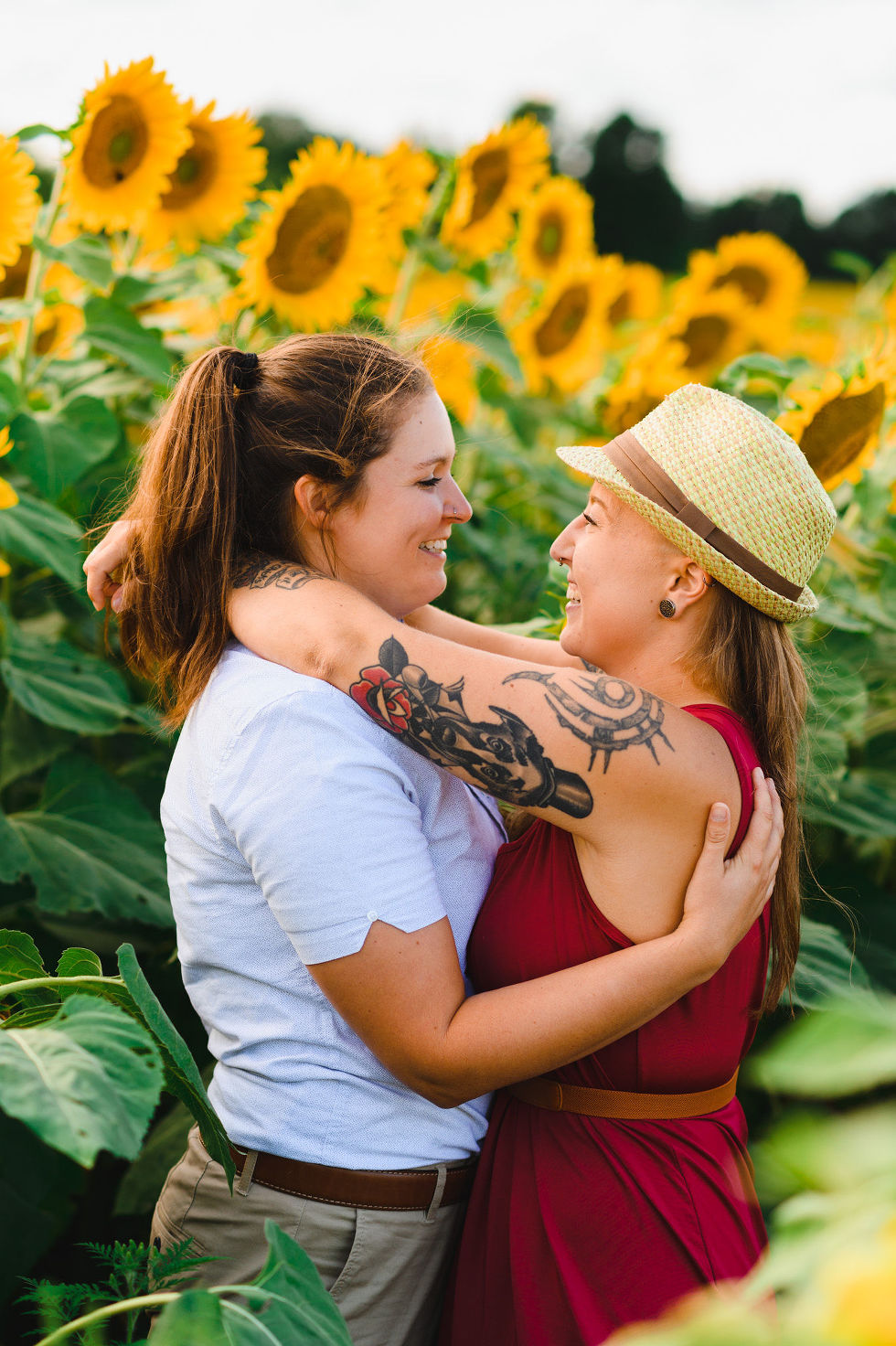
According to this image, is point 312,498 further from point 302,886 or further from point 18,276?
point 18,276

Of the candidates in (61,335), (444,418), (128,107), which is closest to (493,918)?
(444,418)

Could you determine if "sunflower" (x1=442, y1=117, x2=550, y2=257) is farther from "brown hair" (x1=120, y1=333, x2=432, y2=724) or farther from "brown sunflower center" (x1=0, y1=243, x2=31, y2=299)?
"brown hair" (x1=120, y1=333, x2=432, y2=724)

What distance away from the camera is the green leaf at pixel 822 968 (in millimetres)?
2412

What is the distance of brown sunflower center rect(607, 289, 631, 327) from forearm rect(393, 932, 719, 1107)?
200 inches

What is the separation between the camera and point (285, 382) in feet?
6.43

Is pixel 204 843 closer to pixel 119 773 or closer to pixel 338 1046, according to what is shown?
pixel 338 1046

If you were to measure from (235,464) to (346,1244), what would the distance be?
127 centimetres

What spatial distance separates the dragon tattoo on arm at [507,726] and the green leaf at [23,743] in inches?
62.0

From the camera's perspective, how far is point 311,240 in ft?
11.4

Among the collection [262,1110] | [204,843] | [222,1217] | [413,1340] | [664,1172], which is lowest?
[413,1340]

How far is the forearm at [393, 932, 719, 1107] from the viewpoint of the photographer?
154 cm

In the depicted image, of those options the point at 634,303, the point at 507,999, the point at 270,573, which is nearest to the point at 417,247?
the point at 634,303

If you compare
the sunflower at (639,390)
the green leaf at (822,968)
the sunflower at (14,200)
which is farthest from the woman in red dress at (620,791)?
the sunflower at (639,390)

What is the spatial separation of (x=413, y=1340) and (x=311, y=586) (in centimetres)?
124
